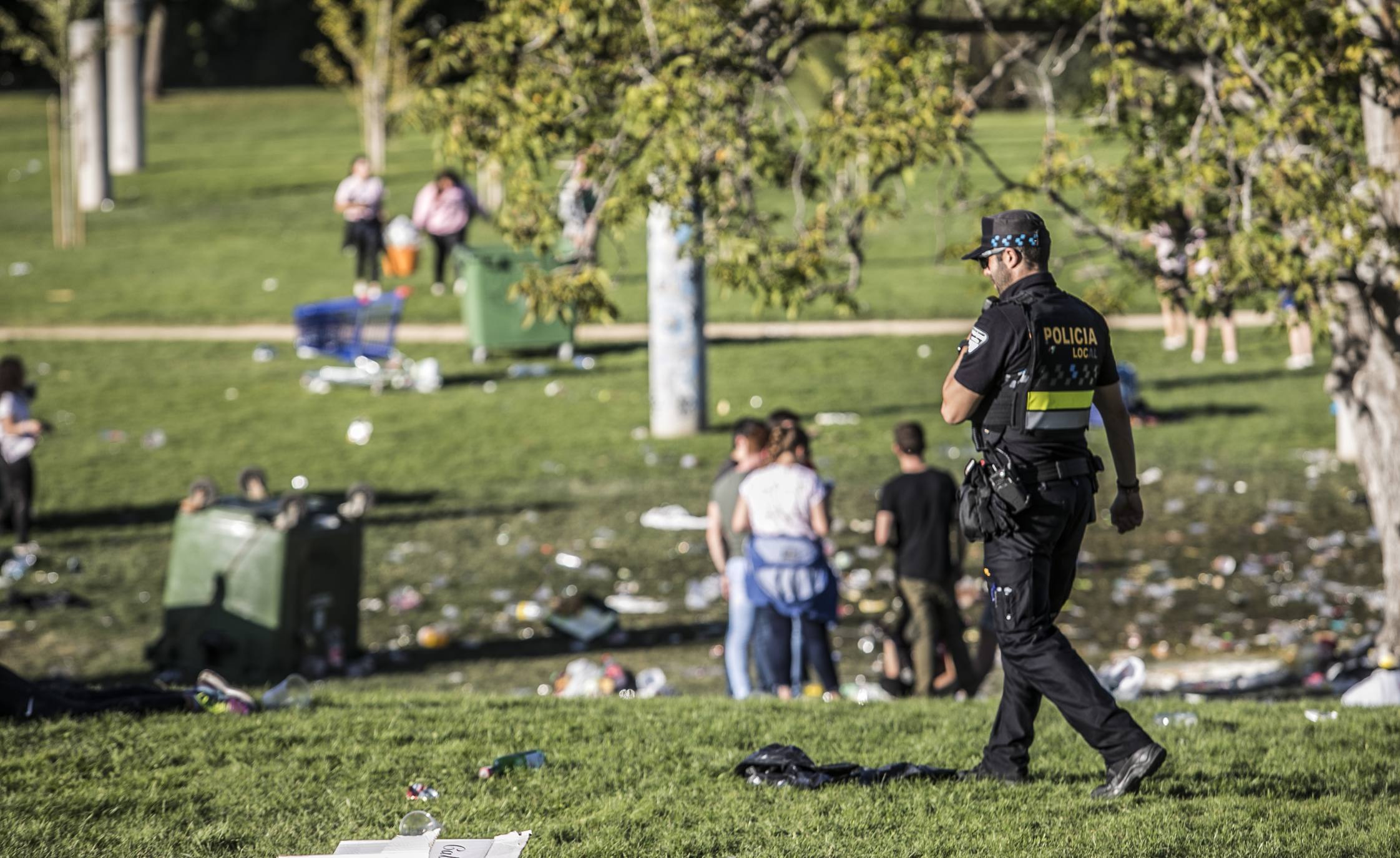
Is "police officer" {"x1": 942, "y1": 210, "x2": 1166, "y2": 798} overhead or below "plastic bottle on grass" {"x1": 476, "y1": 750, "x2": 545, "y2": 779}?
overhead

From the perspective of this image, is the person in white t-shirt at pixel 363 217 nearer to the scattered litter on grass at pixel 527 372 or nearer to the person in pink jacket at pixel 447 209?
the person in pink jacket at pixel 447 209

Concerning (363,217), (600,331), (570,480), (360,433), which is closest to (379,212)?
(363,217)

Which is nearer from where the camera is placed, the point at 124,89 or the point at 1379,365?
the point at 1379,365

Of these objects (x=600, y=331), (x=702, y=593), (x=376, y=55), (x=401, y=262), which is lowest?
(x=702, y=593)

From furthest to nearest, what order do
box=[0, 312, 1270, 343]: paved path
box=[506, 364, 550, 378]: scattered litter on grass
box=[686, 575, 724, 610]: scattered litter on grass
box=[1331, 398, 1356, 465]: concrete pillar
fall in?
box=[0, 312, 1270, 343]: paved path → box=[506, 364, 550, 378]: scattered litter on grass → box=[1331, 398, 1356, 465]: concrete pillar → box=[686, 575, 724, 610]: scattered litter on grass

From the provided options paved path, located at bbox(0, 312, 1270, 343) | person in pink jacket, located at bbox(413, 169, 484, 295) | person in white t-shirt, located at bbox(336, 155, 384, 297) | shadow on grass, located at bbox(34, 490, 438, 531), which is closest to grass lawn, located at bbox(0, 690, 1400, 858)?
shadow on grass, located at bbox(34, 490, 438, 531)

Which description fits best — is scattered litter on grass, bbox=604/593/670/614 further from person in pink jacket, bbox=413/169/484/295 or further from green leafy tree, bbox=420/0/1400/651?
person in pink jacket, bbox=413/169/484/295

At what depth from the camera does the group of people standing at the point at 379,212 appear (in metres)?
23.0

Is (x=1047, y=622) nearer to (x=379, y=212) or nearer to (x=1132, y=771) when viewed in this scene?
(x=1132, y=771)

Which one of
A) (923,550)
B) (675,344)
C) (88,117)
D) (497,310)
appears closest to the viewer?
(923,550)

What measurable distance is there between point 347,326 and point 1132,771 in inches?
560

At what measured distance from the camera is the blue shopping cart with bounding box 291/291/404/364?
17.7m

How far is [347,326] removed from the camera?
709 inches

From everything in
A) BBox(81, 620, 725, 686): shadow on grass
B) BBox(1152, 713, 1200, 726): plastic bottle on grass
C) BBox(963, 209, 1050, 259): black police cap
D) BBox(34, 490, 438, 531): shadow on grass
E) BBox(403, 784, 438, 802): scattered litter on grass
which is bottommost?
BBox(81, 620, 725, 686): shadow on grass
